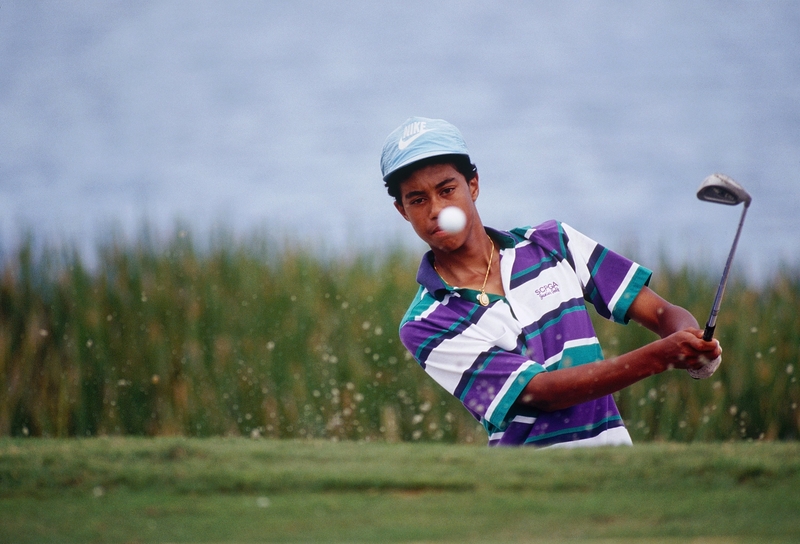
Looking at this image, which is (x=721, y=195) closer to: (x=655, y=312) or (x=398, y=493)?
(x=655, y=312)

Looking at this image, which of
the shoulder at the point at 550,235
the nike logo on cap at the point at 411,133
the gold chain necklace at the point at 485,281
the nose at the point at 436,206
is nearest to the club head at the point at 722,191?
the shoulder at the point at 550,235

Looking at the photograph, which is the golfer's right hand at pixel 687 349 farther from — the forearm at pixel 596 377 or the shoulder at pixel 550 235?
the shoulder at pixel 550 235

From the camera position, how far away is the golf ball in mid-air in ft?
10.7

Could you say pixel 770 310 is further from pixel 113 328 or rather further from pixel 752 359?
pixel 113 328

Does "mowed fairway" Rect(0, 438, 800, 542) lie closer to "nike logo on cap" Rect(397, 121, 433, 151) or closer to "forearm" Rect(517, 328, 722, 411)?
"forearm" Rect(517, 328, 722, 411)

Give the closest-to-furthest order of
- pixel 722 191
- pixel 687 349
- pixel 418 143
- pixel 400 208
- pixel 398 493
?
pixel 398 493
pixel 687 349
pixel 722 191
pixel 418 143
pixel 400 208

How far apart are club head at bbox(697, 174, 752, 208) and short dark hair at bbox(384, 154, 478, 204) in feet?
2.74

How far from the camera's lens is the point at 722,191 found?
3215mm

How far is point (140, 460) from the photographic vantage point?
250 cm

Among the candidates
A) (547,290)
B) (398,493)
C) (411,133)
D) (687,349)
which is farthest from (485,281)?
(398,493)

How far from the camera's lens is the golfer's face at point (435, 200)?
330 centimetres

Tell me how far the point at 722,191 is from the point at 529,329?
0.80 meters

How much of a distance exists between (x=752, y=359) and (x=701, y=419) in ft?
2.09

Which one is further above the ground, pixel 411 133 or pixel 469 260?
pixel 411 133
